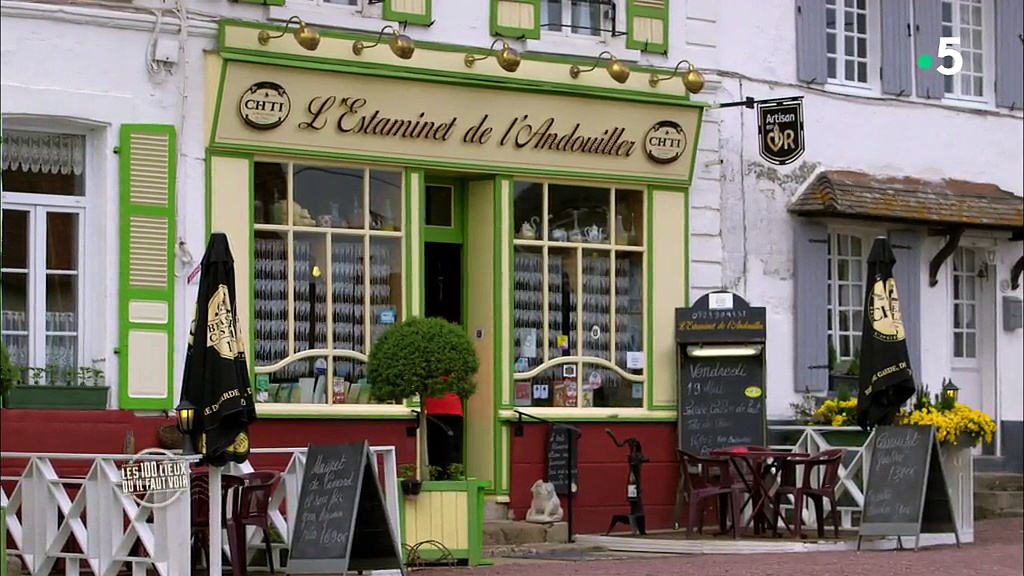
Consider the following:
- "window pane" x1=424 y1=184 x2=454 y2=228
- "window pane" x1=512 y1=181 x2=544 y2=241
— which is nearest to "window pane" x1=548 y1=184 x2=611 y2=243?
"window pane" x1=512 y1=181 x2=544 y2=241

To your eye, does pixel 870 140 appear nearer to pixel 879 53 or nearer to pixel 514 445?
pixel 879 53

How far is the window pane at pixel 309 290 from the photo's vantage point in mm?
16469

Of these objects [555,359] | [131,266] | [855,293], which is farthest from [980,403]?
[131,266]

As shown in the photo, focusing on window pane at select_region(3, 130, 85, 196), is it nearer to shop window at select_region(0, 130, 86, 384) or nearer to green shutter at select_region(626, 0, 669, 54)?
shop window at select_region(0, 130, 86, 384)

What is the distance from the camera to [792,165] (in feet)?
63.8

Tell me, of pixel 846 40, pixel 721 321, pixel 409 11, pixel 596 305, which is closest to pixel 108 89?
pixel 409 11

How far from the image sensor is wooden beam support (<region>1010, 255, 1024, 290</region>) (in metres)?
21.2

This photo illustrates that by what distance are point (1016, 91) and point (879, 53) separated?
77.4 inches

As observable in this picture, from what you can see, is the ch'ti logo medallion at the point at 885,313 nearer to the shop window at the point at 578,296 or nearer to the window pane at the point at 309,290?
the shop window at the point at 578,296

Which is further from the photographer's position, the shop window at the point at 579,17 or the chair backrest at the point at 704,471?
the shop window at the point at 579,17

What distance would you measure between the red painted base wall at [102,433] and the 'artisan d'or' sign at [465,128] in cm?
244

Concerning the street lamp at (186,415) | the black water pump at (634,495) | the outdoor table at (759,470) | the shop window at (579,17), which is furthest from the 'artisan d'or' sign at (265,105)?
the outdoor table at (759,470)

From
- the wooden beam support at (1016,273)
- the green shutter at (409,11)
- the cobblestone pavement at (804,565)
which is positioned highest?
the green shutter at (409,11)

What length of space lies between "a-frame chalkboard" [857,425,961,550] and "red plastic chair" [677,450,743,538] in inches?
42.1
